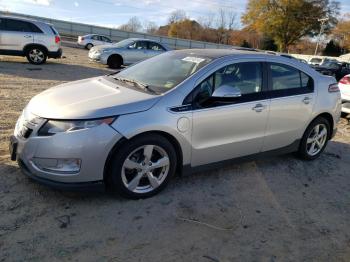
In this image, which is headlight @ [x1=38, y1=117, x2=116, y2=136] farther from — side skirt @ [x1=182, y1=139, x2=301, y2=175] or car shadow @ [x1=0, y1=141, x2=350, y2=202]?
side skirt @ [x1=182, y1=139, x2=301, y2=175]

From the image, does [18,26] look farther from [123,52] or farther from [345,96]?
[345,96]

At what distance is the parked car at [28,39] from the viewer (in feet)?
45.3

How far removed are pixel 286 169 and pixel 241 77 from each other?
1586mm

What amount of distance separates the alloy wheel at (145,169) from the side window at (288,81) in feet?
6.09

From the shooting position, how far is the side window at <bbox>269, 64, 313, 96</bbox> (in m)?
4.88

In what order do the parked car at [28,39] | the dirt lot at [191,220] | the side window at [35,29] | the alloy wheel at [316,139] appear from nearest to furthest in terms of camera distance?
1. the dirt lot at [191,220]
2. the alloy wheel at [316,139]
3. the parked car at [28,39]
4. the side window at [35,29]

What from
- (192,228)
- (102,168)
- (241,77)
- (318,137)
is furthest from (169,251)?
(318,137)

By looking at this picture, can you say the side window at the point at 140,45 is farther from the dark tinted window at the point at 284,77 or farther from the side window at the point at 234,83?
the side window at the point at 234,83

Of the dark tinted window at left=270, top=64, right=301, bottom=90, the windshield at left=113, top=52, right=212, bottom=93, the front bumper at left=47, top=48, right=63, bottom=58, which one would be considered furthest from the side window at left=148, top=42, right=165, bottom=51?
the dark tinted window at left=270, top=64, right=301, bottom=90

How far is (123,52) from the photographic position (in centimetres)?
1584

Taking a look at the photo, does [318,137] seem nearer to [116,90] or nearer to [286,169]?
[286,169]

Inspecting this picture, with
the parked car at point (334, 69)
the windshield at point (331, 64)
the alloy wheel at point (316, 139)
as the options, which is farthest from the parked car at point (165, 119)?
the windshield at point (331, 64)

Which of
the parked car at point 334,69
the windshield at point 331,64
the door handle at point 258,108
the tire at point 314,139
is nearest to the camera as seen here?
the door handle at point 258,108

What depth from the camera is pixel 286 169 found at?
5273mm
